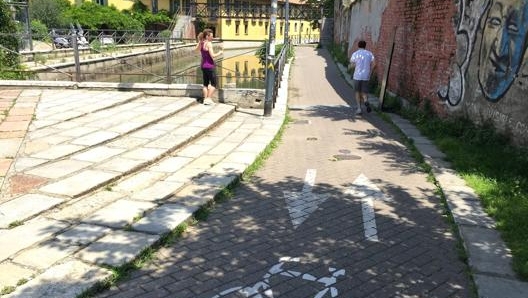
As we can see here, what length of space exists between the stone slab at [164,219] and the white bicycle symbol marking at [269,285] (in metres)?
1.16

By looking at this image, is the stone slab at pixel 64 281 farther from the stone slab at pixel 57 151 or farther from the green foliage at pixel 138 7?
the green foliage at pixel 138 7

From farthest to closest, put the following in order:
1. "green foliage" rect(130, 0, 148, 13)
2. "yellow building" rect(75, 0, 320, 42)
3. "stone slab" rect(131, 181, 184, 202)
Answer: "yellow building" rect(75, 0, 320, 42), "green foliage" rect(130, 0, 148, 13), "stone slab" rect(131, 181, 184, 202)

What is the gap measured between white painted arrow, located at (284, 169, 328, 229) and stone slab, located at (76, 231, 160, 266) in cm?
156

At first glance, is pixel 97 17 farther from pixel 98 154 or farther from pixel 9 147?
pixel 98 154

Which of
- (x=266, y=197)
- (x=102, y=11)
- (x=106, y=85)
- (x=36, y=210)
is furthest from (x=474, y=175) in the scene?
(x=102, y=11)

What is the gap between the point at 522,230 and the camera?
4.59 metres

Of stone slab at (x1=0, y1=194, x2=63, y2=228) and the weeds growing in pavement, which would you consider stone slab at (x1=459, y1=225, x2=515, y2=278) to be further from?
stone slab at (x1=0, y1=194, x2=63, y2=228)

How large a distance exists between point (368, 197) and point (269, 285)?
8.13ft

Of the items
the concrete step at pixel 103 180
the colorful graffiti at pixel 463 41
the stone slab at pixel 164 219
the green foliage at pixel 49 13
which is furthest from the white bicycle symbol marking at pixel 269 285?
the green foliage at pixel 49 13

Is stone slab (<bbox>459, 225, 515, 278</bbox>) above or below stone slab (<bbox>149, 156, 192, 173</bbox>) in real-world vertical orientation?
below

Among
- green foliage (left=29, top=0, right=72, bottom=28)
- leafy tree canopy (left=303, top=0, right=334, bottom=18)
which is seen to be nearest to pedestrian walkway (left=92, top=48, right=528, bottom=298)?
green foliage (left=29, top=0, right=72, bottom=28)

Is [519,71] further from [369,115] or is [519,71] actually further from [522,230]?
[369,115]

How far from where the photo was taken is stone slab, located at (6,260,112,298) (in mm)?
3412

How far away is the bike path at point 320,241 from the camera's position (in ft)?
Answer: 12.3
